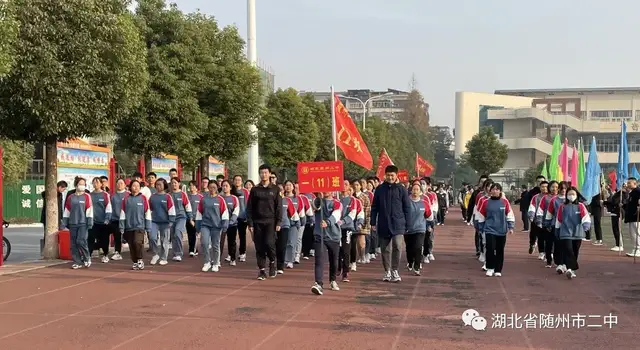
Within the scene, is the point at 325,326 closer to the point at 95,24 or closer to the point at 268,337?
the point at 268,337

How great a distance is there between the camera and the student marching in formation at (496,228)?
14180 millimetres

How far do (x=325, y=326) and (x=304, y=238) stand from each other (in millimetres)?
8401

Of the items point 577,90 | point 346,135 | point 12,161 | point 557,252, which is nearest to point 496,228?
point 557,252

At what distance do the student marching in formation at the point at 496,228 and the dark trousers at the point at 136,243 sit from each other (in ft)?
21.9

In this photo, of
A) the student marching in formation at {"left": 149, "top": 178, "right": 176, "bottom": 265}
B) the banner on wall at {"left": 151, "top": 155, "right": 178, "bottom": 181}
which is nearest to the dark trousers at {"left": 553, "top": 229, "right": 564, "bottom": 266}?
the student marching in formation at {"left": 149, "top": 178, "right": 176, "bottom": 265}

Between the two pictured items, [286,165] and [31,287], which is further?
[286,165]

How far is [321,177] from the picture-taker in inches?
478

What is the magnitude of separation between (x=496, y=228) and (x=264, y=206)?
4.38m

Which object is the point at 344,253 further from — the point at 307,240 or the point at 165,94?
the point at 165,94

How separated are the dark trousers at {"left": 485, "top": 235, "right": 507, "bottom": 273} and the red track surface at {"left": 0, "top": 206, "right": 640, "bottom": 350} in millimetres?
336

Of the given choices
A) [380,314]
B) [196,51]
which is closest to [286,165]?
[196,51]

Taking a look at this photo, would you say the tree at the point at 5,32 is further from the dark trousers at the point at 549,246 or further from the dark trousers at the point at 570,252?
the dark trousers at the point at 549,246

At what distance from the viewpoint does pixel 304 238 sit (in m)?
17.5

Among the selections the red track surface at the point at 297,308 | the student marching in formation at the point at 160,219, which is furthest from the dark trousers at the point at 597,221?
the student marching in formation at the point at 160,219
